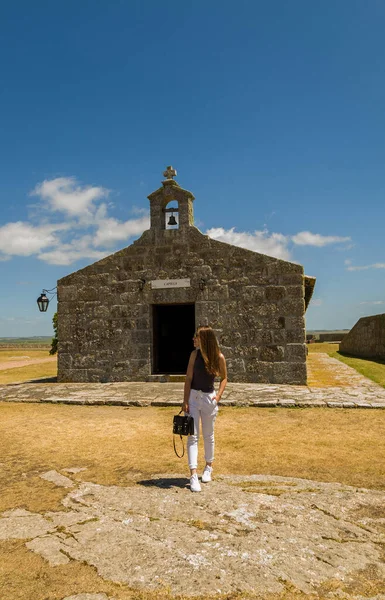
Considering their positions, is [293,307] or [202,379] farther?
[293,307]

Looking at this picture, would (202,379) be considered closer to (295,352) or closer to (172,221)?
(295,352)

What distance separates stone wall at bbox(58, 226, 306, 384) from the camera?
10.6m

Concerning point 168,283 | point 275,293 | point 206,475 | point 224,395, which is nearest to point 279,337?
point 275,293

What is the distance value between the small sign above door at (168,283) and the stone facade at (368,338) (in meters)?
8.34

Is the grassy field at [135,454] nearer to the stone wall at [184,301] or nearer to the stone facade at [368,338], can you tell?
the stone wall at [184,301]

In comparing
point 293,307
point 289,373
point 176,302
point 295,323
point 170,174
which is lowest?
point 289,373

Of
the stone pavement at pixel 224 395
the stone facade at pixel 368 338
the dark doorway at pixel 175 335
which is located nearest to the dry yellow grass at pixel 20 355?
the dark doorway at pixel 175 335

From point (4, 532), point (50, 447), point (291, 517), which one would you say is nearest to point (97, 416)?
point (50, 447)

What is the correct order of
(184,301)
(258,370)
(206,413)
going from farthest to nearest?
(184,301) < (258,370) < (206,413)

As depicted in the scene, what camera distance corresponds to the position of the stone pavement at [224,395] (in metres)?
8.24

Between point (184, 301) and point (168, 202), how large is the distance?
271cm

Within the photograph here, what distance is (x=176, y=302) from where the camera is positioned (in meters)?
11.4

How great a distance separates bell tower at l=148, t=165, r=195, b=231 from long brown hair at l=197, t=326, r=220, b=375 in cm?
723

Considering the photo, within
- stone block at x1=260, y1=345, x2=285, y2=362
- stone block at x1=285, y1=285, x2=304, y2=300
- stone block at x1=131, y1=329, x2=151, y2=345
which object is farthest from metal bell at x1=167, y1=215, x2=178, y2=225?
stone block at x1=260, y1=345, x2=285, y2=362
